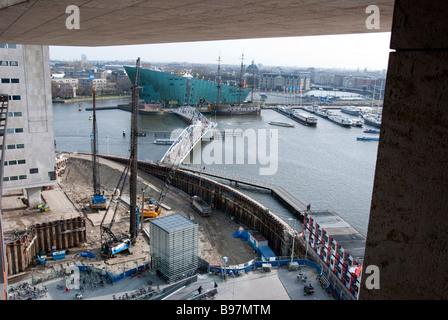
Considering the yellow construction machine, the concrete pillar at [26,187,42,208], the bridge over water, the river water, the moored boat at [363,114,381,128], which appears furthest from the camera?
the moored boat at [363,114,381,128]

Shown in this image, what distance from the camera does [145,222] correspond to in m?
11.9

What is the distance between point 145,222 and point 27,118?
15.2 ft

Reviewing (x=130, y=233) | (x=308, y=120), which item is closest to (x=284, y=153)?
(x=308, y=120)

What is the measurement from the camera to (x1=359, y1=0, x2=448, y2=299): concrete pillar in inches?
30.9

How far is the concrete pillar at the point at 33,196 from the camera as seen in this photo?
11234 mm

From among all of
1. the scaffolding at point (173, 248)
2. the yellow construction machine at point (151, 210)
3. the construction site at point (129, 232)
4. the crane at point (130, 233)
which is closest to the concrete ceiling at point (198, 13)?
the construction site at point (129, 232)

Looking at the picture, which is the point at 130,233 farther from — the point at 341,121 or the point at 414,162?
the point at 341,121

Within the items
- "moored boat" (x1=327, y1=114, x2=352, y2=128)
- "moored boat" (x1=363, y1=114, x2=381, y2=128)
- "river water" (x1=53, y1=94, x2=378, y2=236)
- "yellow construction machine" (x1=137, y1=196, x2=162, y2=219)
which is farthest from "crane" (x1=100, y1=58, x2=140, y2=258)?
"moored boat" (x1=363, y1=114, x2=381, y2=128)

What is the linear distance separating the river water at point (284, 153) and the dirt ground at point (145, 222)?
11.1 feet

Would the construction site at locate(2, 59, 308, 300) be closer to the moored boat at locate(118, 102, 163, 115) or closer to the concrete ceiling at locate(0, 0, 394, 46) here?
the concrete ceiling at locate(0, 0, 394, 46)

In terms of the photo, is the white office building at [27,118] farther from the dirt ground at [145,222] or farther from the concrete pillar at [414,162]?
the concrete pillar at [414,162]

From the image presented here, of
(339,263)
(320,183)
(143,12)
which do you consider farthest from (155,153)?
(143,12)

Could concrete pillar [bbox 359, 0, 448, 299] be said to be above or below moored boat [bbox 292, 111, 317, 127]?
above

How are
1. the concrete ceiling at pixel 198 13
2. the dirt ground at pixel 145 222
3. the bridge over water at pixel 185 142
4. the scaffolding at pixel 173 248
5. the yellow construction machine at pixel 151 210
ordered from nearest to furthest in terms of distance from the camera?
the concrete ceiling at pixel 198 13
the scaffolding at pixel 173 248
the dirt ground at pixel 145 222
the yellow construction machine at pixel 151 210
the bridge over water at pixel 185 142
